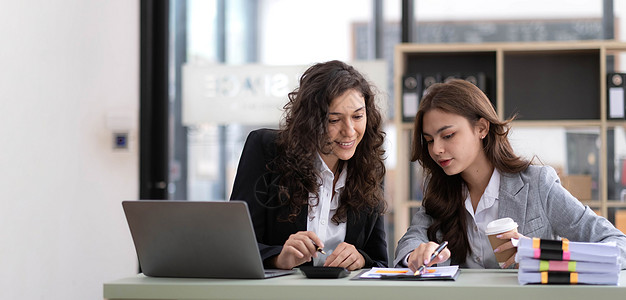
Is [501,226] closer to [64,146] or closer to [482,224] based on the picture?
[482,224]

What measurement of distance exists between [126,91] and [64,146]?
737mm

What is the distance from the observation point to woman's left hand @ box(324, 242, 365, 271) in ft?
6.39

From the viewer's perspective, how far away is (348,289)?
1527mm

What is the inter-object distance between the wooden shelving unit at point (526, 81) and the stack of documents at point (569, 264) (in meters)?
2.53

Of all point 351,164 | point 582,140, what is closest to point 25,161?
point 351,164

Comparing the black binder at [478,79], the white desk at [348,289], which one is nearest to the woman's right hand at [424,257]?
the white desk at [348,289]

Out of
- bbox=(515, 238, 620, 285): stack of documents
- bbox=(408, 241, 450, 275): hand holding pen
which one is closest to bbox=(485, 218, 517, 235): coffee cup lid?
bbox=(408, 241, 450, 275): hand holding pen

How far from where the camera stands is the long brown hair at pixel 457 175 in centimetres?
223

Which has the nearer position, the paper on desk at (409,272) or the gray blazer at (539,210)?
the paper on desk at (409,272)

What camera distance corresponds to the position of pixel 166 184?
462 centimetres

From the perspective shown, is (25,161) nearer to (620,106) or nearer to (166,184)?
(166,184)

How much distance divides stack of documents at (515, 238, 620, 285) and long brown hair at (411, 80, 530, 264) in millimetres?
666

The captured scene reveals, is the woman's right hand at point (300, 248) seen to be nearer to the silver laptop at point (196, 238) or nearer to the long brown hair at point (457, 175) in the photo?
the silver laptop at point (196, 238)

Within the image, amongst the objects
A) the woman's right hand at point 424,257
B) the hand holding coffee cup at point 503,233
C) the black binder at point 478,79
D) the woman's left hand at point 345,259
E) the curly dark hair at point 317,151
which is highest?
the black binder at point 478,79
